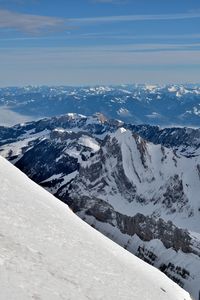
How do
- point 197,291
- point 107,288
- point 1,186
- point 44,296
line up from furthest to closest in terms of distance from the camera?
1. point 197,291
2. point 1,186
3. point 107,288
4. point 44,296

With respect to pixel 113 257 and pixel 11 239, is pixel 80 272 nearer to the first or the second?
pixel 11 239

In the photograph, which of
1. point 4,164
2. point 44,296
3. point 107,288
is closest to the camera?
point 44,296

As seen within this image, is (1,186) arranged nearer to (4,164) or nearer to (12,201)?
(12,201)

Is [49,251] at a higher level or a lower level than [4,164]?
lower

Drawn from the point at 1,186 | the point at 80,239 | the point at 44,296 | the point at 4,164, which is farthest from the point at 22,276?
the point at 4,164

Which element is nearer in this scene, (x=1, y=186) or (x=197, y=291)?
(x=1, y=186)

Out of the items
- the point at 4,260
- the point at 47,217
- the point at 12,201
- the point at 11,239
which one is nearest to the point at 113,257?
the point at 47,217
